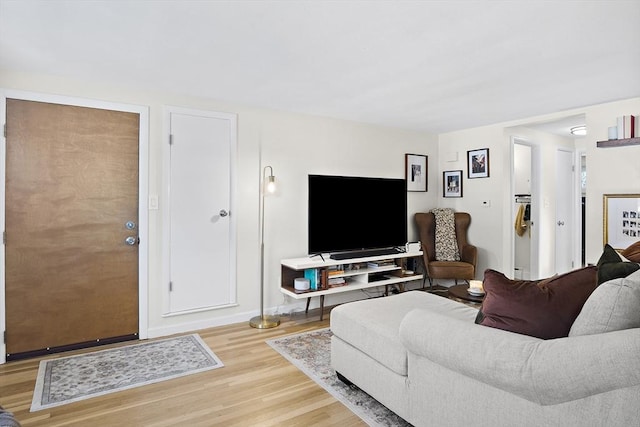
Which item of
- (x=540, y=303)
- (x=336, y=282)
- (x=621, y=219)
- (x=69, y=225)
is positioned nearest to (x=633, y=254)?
(x=621, y=219)

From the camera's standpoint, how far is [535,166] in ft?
17.5

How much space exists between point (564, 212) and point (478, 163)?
194 cm

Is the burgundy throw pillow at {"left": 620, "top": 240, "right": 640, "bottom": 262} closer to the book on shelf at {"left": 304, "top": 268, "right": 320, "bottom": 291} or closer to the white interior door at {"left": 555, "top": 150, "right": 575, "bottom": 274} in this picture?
the book on shelf at {"left": 304, "top": 268, "right": 320, "bottom": 291}

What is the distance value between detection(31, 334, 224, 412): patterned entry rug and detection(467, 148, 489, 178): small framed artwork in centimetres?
381

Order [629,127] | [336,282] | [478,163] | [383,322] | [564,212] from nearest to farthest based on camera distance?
[383,322]
[629,127]
[336,282]
[478,163]
[564,212]

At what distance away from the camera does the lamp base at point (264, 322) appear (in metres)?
3.68

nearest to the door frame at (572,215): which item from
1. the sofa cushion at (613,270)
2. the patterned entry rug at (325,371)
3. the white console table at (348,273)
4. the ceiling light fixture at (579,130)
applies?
the ceiling light fixture at (579,130)

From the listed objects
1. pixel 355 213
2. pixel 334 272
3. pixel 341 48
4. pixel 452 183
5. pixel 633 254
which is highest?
pixel 341 48

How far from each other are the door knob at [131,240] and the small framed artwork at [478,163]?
404cm

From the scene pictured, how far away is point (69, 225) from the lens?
10.1ft

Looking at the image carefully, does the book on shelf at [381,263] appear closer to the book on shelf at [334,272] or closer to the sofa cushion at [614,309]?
the book on shelf at [334,272]

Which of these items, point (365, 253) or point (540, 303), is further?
point (365, 253)

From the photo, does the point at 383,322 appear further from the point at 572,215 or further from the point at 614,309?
the point at 572,215

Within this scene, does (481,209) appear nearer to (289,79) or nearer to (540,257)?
(540,257)
